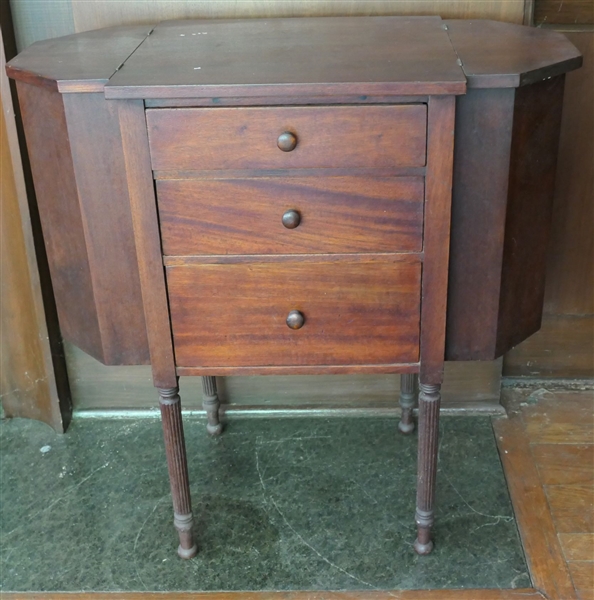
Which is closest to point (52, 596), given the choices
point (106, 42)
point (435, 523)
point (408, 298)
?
point (435, 523)

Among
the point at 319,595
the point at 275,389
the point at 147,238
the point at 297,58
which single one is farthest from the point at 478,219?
the point at 275,389

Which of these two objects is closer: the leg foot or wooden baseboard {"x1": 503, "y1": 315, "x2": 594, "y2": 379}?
the leg foot

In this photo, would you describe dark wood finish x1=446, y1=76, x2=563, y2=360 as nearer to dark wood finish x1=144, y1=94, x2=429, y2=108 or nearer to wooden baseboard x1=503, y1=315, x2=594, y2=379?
dark wood finish x1=144, y1=94, x2=429, y2=108

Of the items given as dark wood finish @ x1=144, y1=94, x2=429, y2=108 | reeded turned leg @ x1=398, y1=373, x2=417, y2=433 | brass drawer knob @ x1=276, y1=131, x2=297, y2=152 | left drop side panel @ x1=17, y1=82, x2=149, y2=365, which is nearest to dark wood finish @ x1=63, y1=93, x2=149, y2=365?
left drop side panel @ x1=17, y1=82, x2=149, y2=365

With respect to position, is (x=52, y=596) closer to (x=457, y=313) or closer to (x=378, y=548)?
(x=378, y=548)

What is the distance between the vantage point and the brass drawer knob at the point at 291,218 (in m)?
1.25

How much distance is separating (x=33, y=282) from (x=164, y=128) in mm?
794

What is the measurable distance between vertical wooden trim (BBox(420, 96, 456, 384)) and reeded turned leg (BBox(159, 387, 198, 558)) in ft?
1.49

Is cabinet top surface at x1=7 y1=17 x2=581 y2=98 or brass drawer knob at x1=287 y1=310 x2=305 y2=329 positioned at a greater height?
cabinet top surface at x1=7 y1=17 x2=581 y2=98

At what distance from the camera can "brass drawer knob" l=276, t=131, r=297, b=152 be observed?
119 cm

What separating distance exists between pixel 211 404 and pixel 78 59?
35.0 inches

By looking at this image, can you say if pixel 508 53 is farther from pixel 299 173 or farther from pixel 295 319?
pixel 295 319

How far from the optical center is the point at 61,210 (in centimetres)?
138

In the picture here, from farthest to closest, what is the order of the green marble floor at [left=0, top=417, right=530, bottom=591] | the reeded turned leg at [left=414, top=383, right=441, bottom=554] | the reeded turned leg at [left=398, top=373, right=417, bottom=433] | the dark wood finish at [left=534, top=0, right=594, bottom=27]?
the reeded turned leg at [left=398, top=373, right=417, bottom=433] → the dark wood finish at [left=534, top=0, right=594, bottom=27] → the green marble floor at [left=0, top=417, right=530, bottom=591] → the reeded turned leg at [left=414, top=383, right=441, bottom=554]
